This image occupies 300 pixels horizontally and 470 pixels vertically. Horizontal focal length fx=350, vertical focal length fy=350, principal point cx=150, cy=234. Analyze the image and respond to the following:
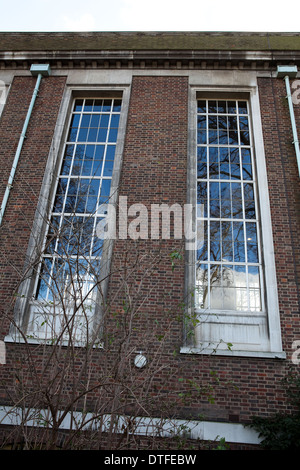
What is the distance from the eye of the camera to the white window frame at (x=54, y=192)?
278 inches

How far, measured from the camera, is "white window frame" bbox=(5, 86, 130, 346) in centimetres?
707

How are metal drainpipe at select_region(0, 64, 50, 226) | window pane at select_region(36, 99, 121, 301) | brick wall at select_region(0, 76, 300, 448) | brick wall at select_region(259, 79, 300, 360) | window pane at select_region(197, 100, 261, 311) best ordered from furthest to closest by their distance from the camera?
metal drainpipe at select_region(0, 64, 50, 226) < window pane at select_region(36, 99, 121, 301) < window pane at select_region(197, 100, 261, 311) < brick wall at select_region(259, 79, 300, 360) < brick wall at select_region(0, 76, 300, 448)

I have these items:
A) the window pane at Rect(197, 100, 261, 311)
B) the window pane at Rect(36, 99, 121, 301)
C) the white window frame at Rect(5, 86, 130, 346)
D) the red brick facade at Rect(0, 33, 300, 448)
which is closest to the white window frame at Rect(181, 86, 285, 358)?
the red brick facade at Rect(0, 33, 300, 448)

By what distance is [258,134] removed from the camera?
901 cm

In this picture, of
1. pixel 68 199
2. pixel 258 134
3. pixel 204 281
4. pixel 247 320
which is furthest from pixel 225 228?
pixel 68 199

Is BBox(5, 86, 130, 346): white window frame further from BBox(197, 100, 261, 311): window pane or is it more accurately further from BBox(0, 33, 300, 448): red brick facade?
BBox(197, 100, 261, 311): window pane

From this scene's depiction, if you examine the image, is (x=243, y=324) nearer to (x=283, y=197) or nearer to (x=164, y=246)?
(x=164, y=246)

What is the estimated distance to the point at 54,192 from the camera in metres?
8.72

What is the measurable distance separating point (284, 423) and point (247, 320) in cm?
197

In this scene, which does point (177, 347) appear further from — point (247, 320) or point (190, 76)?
point (190, 76)

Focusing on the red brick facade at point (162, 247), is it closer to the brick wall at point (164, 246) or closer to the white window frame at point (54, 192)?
the brick wall at point (164, 246)

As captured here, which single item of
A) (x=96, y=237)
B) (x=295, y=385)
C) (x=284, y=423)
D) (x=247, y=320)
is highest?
(x=96, y=237)

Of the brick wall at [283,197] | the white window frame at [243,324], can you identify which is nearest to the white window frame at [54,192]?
the white window frame at [243,324]

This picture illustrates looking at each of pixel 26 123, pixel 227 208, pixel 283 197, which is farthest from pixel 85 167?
pixel 283 197
